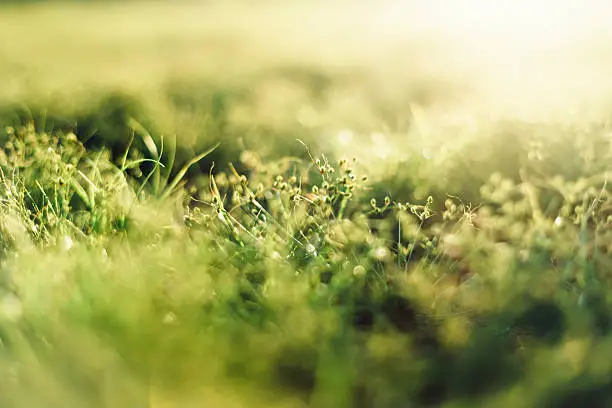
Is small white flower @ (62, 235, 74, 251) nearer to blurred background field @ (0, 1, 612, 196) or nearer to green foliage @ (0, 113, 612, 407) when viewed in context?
green foliage @ (0, 113, 612, 407)

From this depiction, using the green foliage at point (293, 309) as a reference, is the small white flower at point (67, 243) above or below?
below

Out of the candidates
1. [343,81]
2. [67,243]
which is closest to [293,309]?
[67,243]

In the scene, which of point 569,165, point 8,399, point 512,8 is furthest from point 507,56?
point 8,399

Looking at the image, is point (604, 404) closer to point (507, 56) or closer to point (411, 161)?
point (411, 161)

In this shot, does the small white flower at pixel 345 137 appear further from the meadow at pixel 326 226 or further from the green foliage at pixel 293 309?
the green foliage at pixel 293 309

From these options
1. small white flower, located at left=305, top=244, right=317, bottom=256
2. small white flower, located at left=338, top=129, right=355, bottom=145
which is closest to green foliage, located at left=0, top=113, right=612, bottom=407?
small white flower, located at left=305, top=244, right=317, bottom=256

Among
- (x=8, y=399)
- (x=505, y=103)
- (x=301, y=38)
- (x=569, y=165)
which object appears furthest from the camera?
(x=301, y=38)

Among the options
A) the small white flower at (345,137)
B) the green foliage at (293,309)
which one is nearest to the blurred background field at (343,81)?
the small white flower at (345,137)

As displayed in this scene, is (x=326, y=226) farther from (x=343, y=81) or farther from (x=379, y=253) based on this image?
(x=343, y=81)
